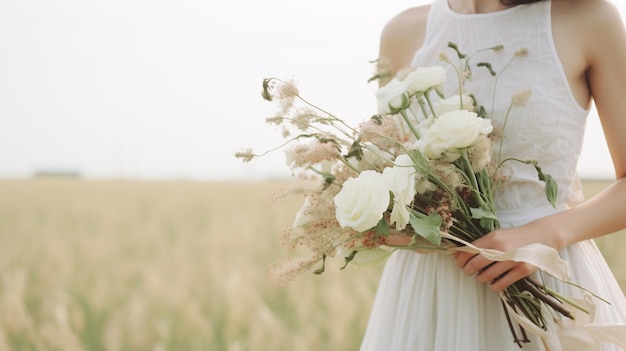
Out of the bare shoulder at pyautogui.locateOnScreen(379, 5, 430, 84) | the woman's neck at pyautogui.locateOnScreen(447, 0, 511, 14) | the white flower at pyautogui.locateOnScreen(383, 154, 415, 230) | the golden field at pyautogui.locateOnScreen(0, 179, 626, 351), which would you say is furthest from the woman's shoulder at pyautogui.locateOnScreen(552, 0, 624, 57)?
the golden field at pyautogui.locateOnScreen(0, 179, 626, 351)

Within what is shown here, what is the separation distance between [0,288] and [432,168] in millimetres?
3586

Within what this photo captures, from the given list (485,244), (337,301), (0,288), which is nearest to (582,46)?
(485,244)

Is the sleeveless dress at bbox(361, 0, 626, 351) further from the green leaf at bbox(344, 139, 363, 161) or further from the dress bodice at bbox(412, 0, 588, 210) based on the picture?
the green leaf at bbox(344, 139, 363, 161)

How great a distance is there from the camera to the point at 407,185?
3.37ft

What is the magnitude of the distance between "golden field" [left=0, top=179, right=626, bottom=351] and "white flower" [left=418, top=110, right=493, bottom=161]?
0.28 metres

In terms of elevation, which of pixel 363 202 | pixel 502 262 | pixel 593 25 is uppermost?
pixel 593 25

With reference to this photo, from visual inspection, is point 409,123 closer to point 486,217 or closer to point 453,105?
point 453,105

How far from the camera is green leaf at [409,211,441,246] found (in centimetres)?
103

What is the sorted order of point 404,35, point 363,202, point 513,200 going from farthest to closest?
point 404,35, point 513,200, point 363,202

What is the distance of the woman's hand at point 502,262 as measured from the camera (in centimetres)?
117

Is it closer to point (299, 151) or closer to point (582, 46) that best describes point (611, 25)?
point (582, 46)

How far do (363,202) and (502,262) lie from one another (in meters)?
0.32

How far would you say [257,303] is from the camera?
2986 millimetres

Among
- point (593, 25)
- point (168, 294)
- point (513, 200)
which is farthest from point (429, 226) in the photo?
point (168, 294)
